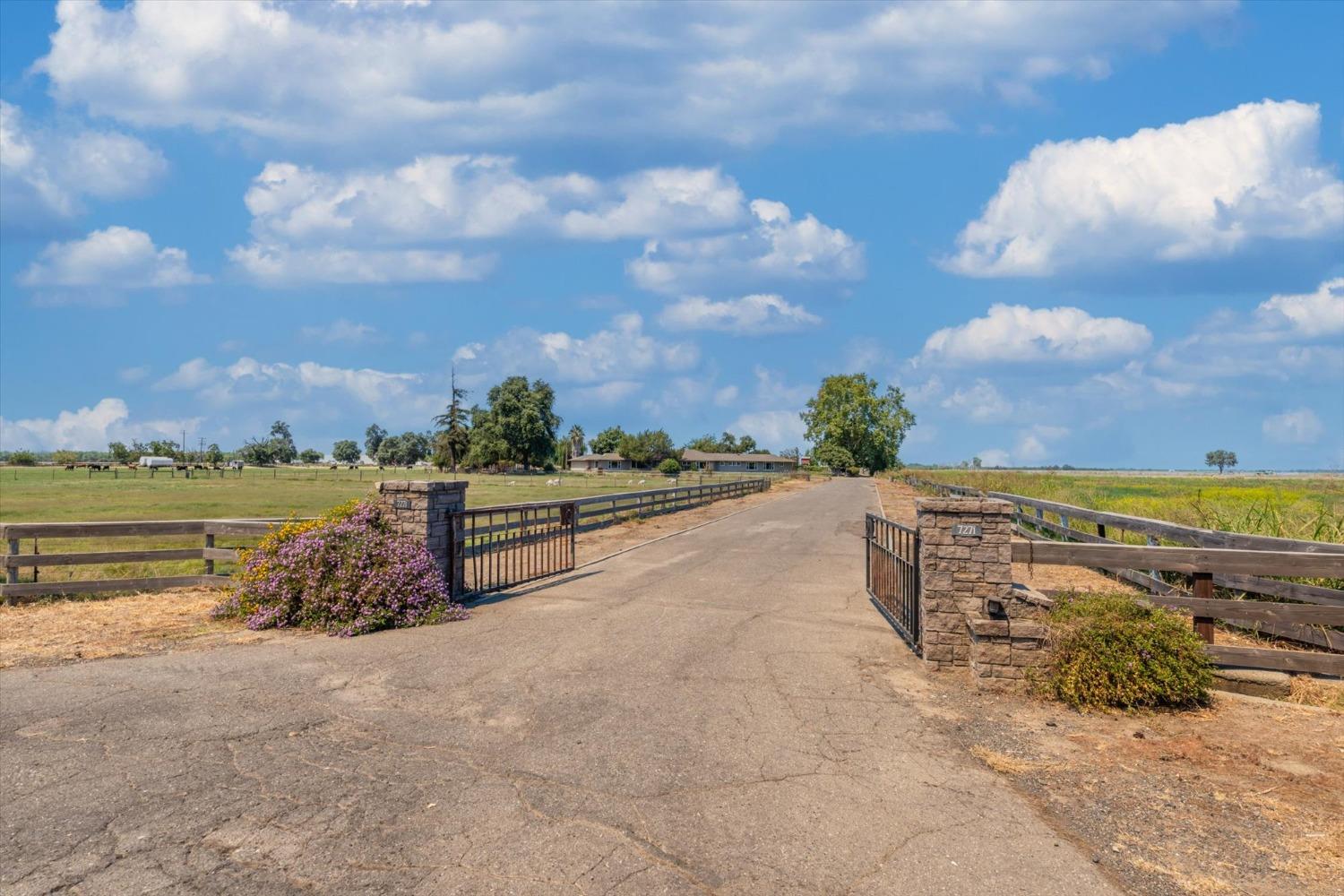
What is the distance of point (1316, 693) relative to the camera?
7.50 metres

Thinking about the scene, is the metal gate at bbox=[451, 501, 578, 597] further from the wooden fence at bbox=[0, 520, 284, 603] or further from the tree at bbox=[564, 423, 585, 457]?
the tree at bbox=[564, 423, 585, 457]

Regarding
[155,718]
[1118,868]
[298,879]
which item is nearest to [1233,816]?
[1118,868]

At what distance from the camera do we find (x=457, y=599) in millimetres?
11602

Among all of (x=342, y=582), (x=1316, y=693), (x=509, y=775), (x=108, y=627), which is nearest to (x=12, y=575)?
(x=108, y=627)

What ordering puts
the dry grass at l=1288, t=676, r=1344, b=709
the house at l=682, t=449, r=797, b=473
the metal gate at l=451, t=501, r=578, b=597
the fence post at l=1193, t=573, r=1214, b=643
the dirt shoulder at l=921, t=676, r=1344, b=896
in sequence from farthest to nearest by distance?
the house at l=682, t=449, r=797, b=473 < the metal gate at l=451, t=501, r=578, b=597 < the fence post at l=1193, t=573, r=1214, b=643 < the dry grass at l=1288, t=676, r=1344, b=709 < the dirt shoulder at l=921, t=676, r=1344, b=896

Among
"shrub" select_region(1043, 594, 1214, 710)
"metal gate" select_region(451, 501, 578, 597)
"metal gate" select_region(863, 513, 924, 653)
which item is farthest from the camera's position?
"metal gate" select_region(451, 501, 578, 597)

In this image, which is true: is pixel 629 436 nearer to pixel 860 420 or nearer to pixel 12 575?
pixel 860 420

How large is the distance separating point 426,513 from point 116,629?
162 inches

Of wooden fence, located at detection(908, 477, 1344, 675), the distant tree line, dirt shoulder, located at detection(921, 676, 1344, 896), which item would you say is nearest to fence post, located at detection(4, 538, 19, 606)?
dirt shoulder, located at detection(921, 676, 1344, 896)

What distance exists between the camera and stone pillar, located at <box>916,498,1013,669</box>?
8203mm

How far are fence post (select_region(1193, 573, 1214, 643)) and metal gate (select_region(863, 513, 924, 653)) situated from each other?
2.76 meters

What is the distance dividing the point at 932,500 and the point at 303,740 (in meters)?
6.17

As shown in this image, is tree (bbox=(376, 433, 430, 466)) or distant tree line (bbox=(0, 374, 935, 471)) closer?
distant tree line (bbox=(0, 374, 935, 471))

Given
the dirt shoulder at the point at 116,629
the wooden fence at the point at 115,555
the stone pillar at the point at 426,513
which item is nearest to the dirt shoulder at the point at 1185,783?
the stone pillar at the point at 426,513
